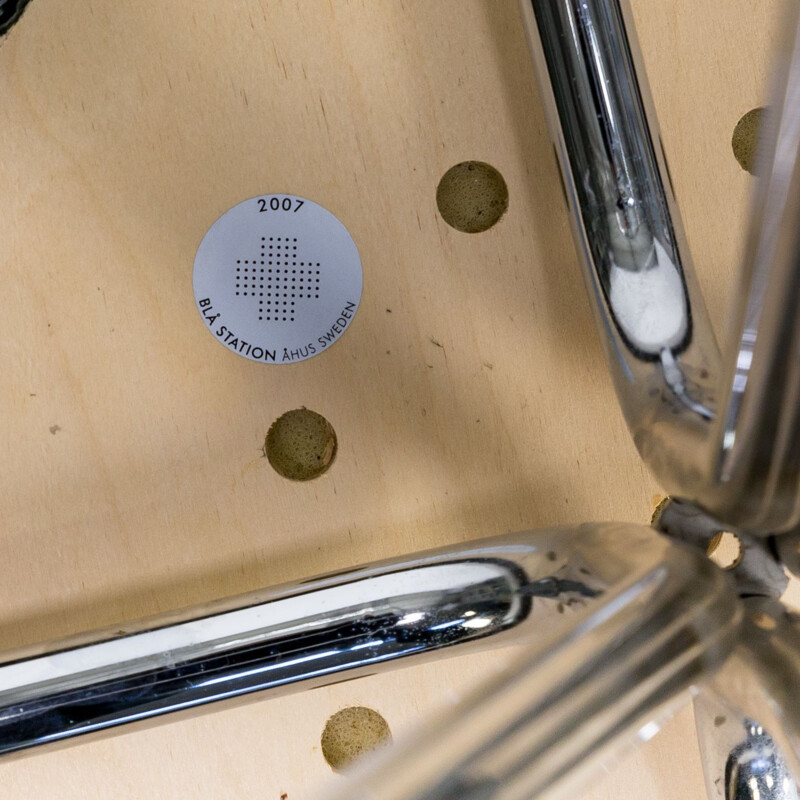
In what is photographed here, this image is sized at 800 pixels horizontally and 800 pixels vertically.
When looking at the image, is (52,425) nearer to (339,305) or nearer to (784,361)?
(339,305)

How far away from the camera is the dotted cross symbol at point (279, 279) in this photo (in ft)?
0.86

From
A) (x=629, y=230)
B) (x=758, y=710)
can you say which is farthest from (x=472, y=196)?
(x=758, y=710)

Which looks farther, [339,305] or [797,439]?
[339,305]

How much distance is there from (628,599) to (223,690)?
11 cm

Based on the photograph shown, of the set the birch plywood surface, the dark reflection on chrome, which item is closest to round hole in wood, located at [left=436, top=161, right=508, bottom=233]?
the birch plywood surface

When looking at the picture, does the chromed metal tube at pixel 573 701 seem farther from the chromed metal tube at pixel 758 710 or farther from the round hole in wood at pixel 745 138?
the round hole in wood at pixel 745 138

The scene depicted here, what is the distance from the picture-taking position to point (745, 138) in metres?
0.27

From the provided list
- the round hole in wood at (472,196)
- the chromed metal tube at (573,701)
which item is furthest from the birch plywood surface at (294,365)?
the chromed metal tube at (573,701)

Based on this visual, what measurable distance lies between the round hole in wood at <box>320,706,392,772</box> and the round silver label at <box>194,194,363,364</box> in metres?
0.11

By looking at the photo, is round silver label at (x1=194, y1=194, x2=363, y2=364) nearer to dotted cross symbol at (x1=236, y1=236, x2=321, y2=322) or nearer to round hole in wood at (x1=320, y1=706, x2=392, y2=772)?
dotted cross symbol at (x1=236, y1=236, x2=321, y2=322)

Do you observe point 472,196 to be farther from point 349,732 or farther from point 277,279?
point 349,732

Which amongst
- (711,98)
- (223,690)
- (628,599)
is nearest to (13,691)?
(223,690)

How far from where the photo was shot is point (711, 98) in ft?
0.88

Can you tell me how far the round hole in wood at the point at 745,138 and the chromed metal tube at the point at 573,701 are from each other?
0.16 meters
